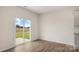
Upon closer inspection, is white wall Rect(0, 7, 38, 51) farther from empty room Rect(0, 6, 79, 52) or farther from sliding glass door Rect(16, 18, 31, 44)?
sliding glass door Rect(16, 18, 31, 44)

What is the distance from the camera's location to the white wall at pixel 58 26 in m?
4.96

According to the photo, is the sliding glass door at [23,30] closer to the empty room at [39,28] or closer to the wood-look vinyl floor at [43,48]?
the empty room at [39,28]

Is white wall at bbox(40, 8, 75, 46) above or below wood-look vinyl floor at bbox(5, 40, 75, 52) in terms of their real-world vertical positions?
above

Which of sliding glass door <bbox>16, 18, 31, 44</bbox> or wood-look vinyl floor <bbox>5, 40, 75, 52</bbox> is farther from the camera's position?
sliding glass door <bbox>16, 18, 31, 44</bbox>

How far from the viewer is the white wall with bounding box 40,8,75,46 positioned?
16.3 feet

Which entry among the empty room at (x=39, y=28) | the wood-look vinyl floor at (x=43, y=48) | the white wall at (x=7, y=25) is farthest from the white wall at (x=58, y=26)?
the white wall at (x=7, y=25)

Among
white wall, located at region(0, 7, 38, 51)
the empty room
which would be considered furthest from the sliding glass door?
white wall, located at region(0, 7, 38, 51)

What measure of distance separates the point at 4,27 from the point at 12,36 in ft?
2.24

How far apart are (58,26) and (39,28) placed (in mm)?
1813
